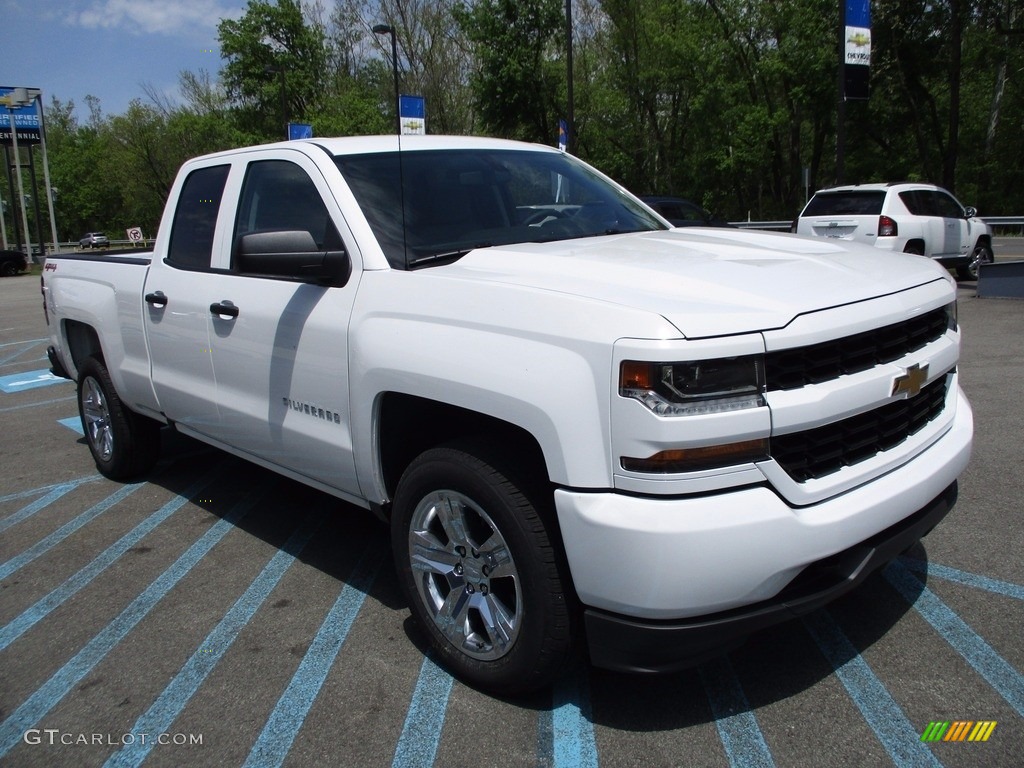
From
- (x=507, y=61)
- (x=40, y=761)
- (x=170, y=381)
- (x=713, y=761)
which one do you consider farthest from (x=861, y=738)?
(x=507, y=61)

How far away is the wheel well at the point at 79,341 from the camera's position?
5.56m

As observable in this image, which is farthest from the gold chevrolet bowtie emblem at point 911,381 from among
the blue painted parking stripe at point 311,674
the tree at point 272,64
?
the tree at point 272,64

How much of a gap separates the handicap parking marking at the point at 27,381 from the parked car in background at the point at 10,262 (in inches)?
1207

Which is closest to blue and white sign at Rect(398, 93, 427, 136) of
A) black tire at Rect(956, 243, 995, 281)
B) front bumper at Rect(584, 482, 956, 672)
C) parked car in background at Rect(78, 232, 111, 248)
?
black tire at Rect(956, 243, 995, 281)

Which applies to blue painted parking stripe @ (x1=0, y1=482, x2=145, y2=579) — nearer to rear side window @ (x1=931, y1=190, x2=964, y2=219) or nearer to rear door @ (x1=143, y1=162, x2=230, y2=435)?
rear door @ (x1=143, y1=162, x2=230, y2=435)

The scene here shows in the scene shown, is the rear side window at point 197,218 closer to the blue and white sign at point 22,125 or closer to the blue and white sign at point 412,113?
the blue and white sign at point 412,113

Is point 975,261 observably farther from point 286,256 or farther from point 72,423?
point 286,256

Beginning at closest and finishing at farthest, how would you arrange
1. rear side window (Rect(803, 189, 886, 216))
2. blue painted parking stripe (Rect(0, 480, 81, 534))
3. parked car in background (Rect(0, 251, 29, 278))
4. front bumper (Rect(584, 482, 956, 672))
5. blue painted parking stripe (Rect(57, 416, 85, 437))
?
front bumper (Rect(584, 482, 956, 672)) < blue painted parking stripe (Rect(0, 480, 81, 534)) < blue painted parking stripe (Rect(57, 416, 85, 437)) < rear side window (Rect(803, 189, 886, 216)) < parked car in background (Rect(0, 251, 29, 278))

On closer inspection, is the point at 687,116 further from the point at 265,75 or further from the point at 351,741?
the point at 351,741

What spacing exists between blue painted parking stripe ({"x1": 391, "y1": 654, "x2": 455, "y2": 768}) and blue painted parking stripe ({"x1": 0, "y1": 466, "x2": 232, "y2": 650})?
6.02ft

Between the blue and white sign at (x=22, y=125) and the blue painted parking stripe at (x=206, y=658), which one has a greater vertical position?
the blue and white sign at (x=22, y=125)

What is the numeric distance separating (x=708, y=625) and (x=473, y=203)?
213cm

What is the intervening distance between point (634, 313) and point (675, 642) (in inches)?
36.5

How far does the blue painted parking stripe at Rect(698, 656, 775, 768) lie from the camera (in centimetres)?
252
